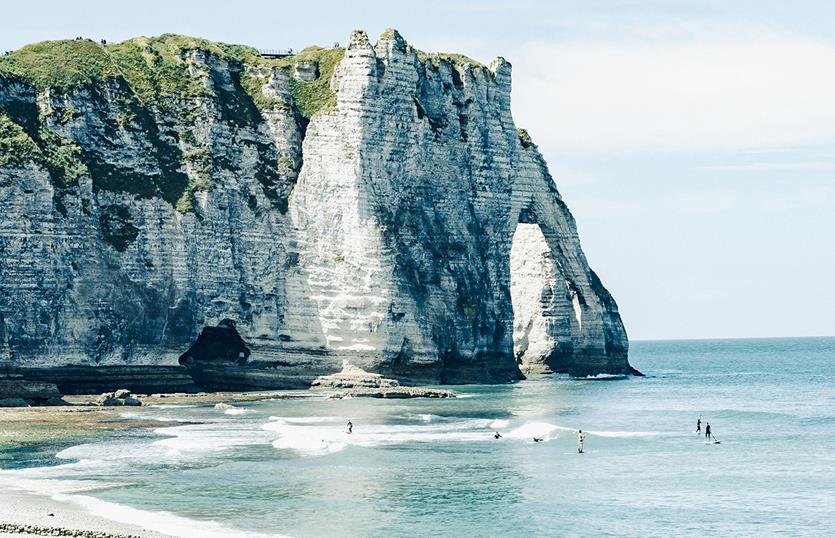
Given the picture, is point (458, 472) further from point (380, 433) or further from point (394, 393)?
point (394, 393)

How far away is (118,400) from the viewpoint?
90562 millimetres

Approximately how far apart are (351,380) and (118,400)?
18531mm

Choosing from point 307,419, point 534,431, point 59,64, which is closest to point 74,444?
point 307,419

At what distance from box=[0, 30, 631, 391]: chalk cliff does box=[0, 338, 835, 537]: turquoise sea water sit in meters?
12.8

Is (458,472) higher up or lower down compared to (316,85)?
lower down

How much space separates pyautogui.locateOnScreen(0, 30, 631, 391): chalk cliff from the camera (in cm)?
9769

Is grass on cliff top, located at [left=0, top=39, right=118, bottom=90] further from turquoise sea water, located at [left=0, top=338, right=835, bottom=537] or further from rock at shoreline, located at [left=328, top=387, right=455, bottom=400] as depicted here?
rock at shoreline, located at [left=328, top=387, right=455, bottom=400]

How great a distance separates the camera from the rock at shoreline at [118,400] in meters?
90.5

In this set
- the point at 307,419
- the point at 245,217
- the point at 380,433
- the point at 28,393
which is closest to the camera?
the point at 380,433

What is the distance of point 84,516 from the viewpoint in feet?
148

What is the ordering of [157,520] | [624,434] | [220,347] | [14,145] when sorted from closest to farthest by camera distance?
[157,520], [624,434], [14,145], [220,347]

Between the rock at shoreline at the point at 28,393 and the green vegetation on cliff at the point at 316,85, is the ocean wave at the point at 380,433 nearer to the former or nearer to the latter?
the rock at shoreline at the point at 28,393

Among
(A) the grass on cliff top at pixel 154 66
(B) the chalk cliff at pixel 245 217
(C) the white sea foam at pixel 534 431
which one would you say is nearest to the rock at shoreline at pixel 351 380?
(B) the chalk cliff at pixel 245 217

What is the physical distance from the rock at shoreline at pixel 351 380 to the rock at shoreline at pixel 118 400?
640 inches
